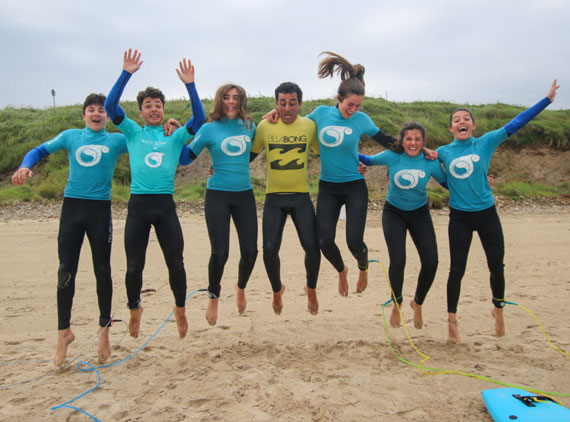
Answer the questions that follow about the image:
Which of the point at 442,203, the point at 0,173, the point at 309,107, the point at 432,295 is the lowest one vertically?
the point at 432,295

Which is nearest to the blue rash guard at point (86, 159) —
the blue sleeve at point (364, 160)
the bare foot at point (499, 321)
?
the blue sleeve at point (364, 160)

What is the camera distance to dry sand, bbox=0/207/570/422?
496 cm

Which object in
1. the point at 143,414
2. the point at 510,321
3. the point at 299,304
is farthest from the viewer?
the point at 299,304

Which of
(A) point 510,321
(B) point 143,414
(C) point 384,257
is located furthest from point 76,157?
(C) point 384,257

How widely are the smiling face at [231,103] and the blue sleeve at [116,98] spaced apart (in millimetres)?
1105

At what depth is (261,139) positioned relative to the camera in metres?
5.62

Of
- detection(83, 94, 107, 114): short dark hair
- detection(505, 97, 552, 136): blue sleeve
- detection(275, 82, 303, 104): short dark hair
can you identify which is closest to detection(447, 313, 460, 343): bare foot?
detection(505, 97, 552, 136): blue sleeve

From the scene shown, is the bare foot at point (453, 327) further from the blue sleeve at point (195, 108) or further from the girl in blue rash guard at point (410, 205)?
the blue sleeve at point (195, 108)

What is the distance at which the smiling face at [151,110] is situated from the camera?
5.36 m

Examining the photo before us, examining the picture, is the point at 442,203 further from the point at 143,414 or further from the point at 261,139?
the point at 143,414

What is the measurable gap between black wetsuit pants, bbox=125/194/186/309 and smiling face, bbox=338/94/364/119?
232 cm

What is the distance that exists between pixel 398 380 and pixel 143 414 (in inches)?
116

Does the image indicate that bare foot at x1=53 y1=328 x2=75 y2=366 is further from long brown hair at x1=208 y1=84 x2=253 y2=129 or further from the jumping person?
long brown hair at x1=208 y1=84 x2=253 y2=129

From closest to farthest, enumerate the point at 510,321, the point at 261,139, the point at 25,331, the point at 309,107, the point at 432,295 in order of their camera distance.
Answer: the point at 261,139, the point at 25,331, the point at 510,321, the point at 432,295, the point at 309,107
